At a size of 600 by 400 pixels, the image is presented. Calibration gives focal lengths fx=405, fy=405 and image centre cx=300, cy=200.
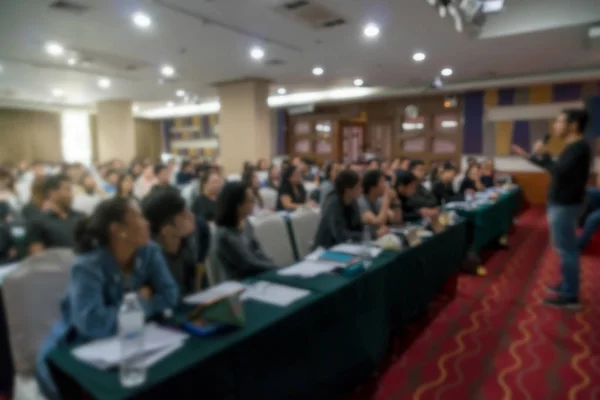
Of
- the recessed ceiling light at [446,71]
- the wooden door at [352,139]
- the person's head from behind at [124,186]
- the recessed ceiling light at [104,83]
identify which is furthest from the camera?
the wooden door at [352,139]

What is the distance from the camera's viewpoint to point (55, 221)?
2904 mm

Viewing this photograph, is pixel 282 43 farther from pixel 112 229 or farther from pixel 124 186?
pixel 112 229

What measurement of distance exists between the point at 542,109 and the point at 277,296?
980cm

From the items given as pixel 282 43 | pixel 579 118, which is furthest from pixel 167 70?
pixel 579 118

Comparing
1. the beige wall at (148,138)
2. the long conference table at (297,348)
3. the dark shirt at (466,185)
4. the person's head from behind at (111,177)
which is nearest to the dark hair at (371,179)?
the long conference table at (297,348)

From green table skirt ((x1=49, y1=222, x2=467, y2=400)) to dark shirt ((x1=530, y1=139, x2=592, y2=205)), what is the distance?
4.36ft

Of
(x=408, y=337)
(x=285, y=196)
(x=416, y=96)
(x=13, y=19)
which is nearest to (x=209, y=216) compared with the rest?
(x=285, y=196)

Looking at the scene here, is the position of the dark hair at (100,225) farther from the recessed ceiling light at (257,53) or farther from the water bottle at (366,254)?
the recessed ceiling light at (257,53)

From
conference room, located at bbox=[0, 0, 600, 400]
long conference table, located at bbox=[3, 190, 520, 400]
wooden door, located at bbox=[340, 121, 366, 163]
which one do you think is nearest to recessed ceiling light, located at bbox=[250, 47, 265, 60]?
conference room, located at bbox=[0, 0, 600, 400]

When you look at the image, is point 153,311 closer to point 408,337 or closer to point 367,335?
point 367,335

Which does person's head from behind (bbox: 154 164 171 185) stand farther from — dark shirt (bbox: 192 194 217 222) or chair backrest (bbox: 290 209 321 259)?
chair backrest (bbox: 290 209 321 259)

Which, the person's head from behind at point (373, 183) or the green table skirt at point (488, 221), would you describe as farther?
the green table skirt at point (488, 221)

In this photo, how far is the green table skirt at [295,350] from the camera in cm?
122

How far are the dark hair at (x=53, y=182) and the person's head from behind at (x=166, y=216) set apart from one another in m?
1.42
